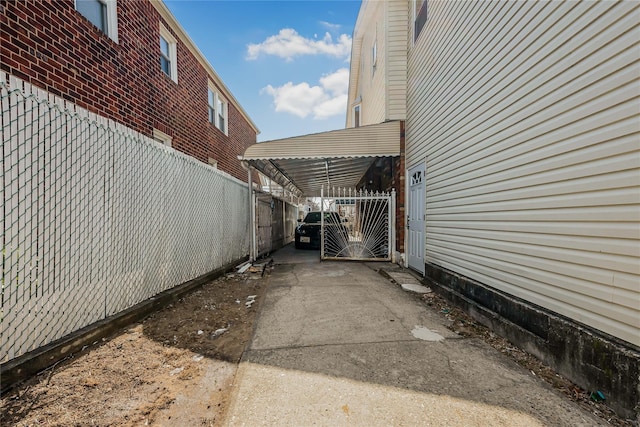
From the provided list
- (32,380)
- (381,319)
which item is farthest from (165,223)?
(381,319)

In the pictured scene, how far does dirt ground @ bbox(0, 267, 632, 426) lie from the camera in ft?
6.11

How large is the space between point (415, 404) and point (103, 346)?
3.07 m

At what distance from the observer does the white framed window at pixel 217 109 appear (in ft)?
31.9

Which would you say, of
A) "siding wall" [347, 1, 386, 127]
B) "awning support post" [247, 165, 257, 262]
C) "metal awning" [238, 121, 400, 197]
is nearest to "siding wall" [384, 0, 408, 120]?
"siding wall" [347, 1, 386, 127]

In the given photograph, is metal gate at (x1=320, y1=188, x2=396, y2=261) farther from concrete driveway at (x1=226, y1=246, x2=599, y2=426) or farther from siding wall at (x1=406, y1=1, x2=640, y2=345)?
concrete driveway at (x1=226, y1=246, x2=599, y2=426)

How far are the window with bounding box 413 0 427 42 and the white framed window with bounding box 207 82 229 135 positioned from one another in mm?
6937

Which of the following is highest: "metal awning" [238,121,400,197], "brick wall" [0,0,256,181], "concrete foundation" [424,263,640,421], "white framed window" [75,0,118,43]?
"white framed window" [75,0,118,43]

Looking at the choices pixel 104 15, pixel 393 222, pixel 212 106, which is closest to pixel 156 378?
pixel 393 222

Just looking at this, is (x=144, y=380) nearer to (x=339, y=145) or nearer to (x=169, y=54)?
(x=339, y=145)

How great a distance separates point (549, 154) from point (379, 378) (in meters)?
2.66

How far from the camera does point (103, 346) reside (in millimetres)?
2770

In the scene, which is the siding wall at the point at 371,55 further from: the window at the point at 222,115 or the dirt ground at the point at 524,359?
the window at the point at 222,115

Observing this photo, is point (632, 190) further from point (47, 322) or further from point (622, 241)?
point (47, 322)

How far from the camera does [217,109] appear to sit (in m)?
10.2
